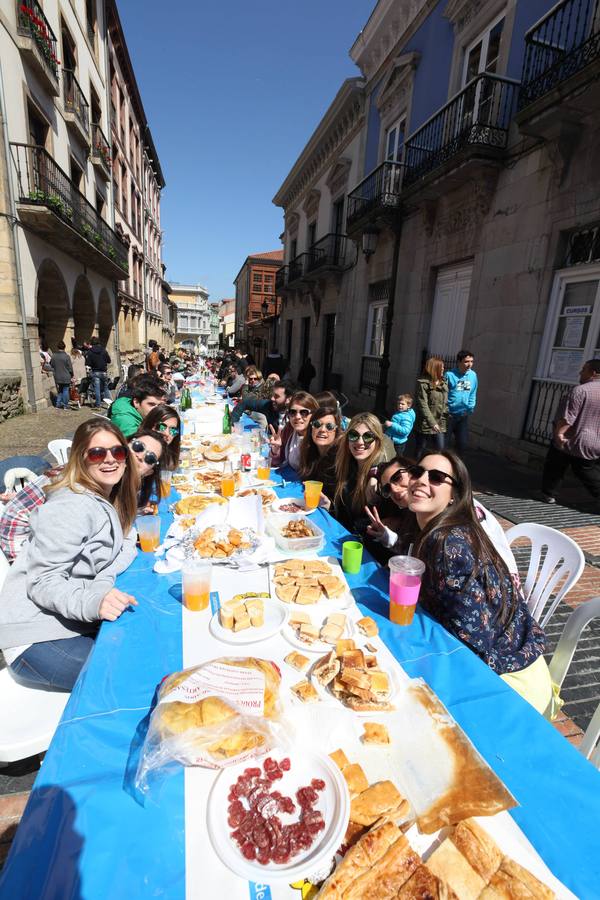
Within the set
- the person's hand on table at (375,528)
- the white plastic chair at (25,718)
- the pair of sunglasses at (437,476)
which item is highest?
the pair of sunglasses at (437,476)

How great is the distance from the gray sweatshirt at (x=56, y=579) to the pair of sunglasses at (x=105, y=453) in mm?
242

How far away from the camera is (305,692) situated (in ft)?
4.58

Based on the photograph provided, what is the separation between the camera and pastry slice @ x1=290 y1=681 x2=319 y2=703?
1.38 meters

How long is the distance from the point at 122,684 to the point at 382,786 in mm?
933

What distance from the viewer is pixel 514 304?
24.8ft

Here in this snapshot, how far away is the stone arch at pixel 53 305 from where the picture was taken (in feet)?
46.0

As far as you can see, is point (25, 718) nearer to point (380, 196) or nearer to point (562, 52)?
point (562, 52)

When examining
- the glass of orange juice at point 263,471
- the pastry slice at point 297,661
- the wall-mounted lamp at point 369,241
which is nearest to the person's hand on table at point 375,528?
the pastry slice at point 297,661

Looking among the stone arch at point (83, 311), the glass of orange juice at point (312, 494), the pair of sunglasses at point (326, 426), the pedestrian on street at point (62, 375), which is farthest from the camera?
the stone arch at point (83, 311)

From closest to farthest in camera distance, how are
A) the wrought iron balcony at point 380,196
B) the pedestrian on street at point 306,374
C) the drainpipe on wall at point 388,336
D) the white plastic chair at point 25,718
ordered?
the white plastic chair at point 25,718 < the wrought iron balcony at point 380,196 < the drainpipe on wall at point 388,336 < the pedestrian on street at point 306,374

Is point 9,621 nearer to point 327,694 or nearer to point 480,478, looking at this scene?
point 327,694

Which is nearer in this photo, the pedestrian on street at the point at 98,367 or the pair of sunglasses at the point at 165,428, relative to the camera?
the pair of sunglasses at the point at 165,428

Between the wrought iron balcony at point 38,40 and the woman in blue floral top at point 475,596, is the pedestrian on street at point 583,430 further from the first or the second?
the wrought iron balcony at point 38,40

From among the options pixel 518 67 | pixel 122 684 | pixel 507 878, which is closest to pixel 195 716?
pixel 122 684
